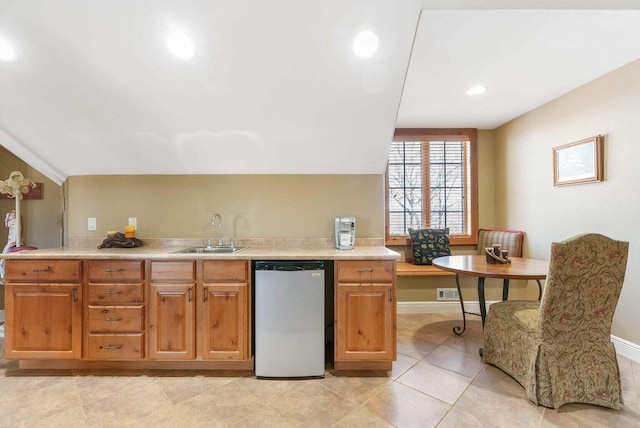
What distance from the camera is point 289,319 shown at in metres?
1.96

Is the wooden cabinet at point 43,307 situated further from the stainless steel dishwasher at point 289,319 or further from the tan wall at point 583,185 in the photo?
the tan wall at point 583,185

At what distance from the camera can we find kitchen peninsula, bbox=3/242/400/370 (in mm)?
1997

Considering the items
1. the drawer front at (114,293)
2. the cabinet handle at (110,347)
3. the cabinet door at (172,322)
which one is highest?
the drawer front at (114,293)

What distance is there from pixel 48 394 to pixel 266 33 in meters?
2.69

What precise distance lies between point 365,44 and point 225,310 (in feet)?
6.55

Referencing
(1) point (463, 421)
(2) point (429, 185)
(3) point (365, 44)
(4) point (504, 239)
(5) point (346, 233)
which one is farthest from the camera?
(2) point (429, 185)

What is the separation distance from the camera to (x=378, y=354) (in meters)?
2.00

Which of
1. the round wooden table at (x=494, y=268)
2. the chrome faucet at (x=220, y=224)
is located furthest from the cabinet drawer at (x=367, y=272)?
the chrome faucet at (x=220, y=224)

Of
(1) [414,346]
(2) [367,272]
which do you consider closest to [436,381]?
(1) [414,346]

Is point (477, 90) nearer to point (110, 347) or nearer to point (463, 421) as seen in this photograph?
point (463, 421)

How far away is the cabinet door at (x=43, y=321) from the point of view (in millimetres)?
2002

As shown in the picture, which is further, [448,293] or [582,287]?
[448,293]

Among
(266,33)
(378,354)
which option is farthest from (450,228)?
(266,33)

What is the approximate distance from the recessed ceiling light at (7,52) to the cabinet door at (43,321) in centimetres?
152
